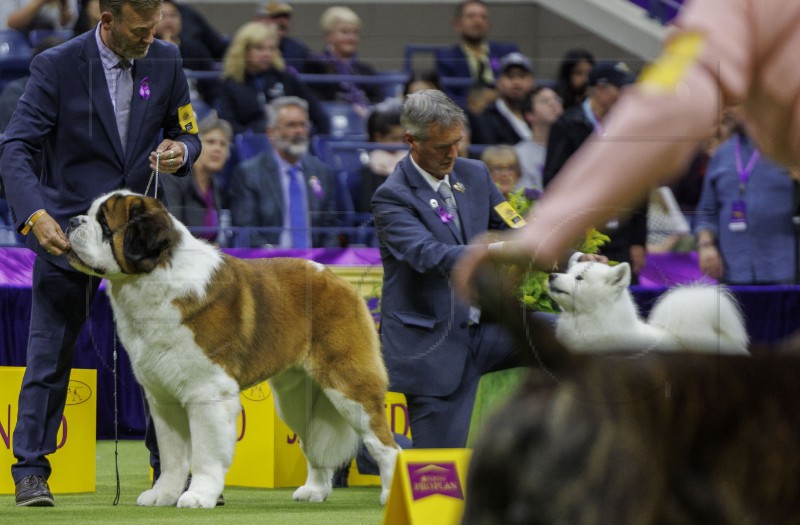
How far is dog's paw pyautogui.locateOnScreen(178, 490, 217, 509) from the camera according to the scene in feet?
16.7

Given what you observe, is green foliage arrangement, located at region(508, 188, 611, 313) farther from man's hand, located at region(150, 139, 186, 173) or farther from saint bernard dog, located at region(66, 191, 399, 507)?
man's hand, located at region(150, 139, 186, 173)

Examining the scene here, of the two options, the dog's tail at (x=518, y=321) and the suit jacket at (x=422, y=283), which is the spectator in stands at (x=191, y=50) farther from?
the dog's tail at (x=518, y=321)

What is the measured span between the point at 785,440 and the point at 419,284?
3.59 meters

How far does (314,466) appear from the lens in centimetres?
569

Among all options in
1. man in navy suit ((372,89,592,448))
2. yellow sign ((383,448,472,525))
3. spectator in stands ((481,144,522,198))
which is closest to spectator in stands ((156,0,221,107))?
spectator in stands ((481,144,522,198))

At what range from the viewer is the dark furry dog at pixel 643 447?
1415 mm

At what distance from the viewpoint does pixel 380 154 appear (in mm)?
8508

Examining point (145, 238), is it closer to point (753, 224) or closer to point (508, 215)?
point (508, 215)

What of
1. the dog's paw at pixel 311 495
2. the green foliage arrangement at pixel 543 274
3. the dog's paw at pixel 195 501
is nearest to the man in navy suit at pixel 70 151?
the dog's paw at pixel 195 501

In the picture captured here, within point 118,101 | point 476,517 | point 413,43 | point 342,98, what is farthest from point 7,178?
point 413,43

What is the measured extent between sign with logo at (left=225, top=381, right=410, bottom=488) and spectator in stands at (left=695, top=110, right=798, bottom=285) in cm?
182

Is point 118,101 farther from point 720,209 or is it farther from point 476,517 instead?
point 476,517

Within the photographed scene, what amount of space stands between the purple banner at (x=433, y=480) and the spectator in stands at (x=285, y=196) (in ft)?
13.1

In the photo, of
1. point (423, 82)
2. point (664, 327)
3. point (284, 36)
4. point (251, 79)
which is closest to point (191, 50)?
point (251, 79)
